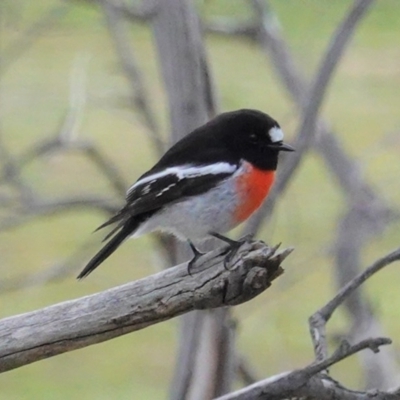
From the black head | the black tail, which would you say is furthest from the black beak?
the black tail

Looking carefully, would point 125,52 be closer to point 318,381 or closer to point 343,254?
point 343,254

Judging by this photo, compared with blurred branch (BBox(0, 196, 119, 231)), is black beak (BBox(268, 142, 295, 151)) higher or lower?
higher

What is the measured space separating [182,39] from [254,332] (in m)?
3.59

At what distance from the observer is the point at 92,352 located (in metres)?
6.22

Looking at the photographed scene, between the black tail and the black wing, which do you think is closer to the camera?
the black tail

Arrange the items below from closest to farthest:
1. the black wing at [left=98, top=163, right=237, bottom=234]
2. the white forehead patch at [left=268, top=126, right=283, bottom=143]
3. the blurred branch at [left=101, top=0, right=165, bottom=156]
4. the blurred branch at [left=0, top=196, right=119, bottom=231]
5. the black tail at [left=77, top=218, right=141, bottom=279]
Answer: the black tail at [left=77, top=218, right=141, bottom=279], the black wing at [left=98, top=163, right=237, bottom=234], the white forehead patch at [left=268, top=126, right=283, bottom=143], the blurred branch at [left=0, top=196, right=119, bottom=231], the blurred branch at [left=101, top=0, right=165, bottom=156]

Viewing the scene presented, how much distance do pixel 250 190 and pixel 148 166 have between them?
449cm

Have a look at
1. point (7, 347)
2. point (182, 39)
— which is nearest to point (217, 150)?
point (182, 39)

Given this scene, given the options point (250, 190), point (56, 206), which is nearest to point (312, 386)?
point (250, 190)

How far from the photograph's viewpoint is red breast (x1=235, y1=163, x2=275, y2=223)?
259cm

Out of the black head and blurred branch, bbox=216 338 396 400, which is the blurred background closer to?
the black head

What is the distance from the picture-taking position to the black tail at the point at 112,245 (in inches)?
97.0

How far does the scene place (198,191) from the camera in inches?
103

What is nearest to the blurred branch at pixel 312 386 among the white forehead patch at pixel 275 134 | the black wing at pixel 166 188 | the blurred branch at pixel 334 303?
the blurred branch at pixel 334 303
